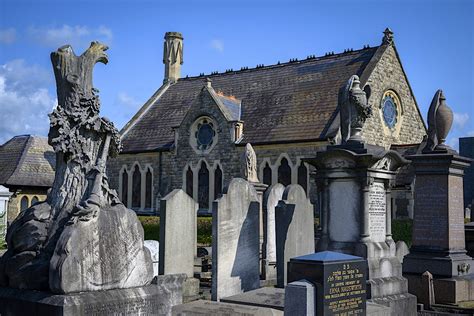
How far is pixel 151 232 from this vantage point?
2617cm

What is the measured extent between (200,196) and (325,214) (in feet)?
62.4

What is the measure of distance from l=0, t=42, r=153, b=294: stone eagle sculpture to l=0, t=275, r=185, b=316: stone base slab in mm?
81

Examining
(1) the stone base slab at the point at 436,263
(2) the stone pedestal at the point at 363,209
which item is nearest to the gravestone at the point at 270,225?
(1) the stone base slab at the point at 436,263

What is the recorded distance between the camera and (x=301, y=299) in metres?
6.39

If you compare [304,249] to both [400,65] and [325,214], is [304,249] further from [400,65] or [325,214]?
[400,65]

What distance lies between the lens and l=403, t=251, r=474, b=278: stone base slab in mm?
11086

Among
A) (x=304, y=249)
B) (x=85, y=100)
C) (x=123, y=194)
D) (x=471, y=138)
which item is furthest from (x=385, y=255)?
(x=471, y=138)

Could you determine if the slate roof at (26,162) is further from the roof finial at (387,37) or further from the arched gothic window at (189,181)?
the roof finial at (387,37)

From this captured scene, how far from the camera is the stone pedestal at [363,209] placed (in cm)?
1011

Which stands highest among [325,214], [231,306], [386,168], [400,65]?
[400,65]

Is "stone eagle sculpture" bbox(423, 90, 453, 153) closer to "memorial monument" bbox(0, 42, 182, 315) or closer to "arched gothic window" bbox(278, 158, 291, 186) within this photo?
"memorial monument" bbox(0, 42, 182, 315)

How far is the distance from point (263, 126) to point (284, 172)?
275 cm

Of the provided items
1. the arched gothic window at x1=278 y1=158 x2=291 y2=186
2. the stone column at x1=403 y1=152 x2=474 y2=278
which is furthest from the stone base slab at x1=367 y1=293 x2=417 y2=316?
the arched gothic window at x1=278 y1=158 x2=291 y2=186

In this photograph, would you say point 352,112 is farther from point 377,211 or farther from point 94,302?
point 94,302
